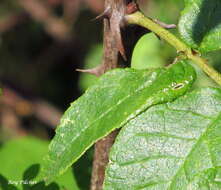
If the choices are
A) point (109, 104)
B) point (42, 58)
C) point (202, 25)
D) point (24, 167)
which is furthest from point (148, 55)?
point (109, 104)

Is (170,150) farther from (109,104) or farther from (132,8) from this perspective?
(132,8)

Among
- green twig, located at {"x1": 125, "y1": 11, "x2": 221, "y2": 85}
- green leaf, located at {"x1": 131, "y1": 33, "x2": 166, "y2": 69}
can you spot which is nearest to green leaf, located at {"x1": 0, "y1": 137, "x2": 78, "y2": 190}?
green twig, located at {"x1": 125, "y1": 11, "x2": 221, "y2": 85}

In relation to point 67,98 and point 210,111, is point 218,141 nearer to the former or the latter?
point 210,111

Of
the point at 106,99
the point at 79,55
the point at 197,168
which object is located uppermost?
the point at 106,99

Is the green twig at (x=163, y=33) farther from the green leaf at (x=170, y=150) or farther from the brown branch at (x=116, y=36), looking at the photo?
the green leaf at (x=170, y=150)

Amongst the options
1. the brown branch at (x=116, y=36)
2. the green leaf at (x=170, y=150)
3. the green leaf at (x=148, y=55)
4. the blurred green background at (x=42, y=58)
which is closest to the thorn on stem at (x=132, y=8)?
the brown branch at (x=116, y=36)

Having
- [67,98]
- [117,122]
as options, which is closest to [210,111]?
[117,122]
